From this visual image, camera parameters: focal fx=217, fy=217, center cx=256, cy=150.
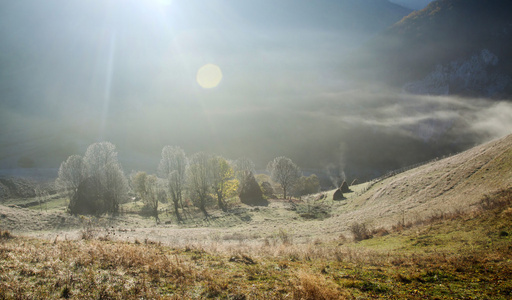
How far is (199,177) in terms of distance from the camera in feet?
194

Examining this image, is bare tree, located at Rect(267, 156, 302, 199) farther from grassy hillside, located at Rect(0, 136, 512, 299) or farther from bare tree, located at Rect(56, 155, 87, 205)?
grassy hillside, located at Rect(0, 136, 512, 299)

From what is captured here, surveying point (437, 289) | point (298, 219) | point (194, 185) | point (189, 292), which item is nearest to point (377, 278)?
point (437, 289)

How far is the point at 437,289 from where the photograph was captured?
7371mm

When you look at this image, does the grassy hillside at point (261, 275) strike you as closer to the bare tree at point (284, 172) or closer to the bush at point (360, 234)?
the bush at point (360, 234)

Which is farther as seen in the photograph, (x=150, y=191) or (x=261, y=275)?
(x=150, y=191)

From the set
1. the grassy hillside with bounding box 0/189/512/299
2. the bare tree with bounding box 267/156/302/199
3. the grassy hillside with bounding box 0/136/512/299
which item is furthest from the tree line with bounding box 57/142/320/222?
the grassy hillside with bounding box 0/189/512/299

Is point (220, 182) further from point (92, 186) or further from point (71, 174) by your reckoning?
point (71, 174)

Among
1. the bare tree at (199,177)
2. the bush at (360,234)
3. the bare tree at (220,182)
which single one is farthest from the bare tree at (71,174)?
the bush at (360,234)

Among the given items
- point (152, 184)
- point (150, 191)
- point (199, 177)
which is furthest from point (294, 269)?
point (152, 184)

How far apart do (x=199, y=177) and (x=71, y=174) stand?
32495mm

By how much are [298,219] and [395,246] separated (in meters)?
27.2

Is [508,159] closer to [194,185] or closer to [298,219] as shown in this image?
[298,219]

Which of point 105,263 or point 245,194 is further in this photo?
point 245,194

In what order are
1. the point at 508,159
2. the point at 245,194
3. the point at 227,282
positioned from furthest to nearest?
1. the point at 245,194
2. the point at 508,159
3. the point at 227,282
